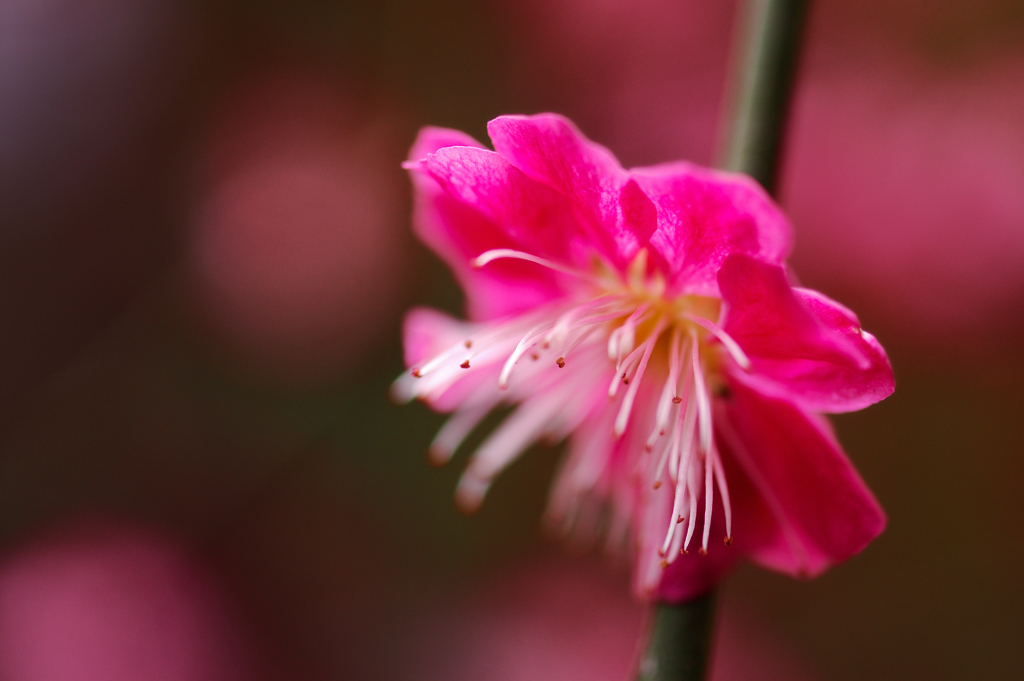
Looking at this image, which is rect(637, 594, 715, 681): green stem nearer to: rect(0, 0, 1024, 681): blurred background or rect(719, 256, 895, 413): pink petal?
rect(719, 256, 895, 413): pink petal

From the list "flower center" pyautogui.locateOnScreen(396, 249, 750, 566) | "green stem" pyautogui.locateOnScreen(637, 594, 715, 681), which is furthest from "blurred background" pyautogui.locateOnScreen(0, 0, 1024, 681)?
"green stem" pyautogui.locateOnScreen(637, 594, 715, 681)

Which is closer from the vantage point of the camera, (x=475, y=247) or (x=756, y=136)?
(x=756, y=136)

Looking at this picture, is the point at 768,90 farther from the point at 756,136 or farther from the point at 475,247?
the point at 475,247

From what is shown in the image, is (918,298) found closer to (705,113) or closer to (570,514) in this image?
(705,113)

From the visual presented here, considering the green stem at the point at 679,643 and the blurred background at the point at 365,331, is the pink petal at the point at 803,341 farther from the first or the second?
the blurred background at the point at 365,331

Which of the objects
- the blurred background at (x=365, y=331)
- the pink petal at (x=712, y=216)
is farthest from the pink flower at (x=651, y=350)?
the blurred background at (x=365, y=331)

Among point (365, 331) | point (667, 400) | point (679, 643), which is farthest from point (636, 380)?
point (365, 331)
